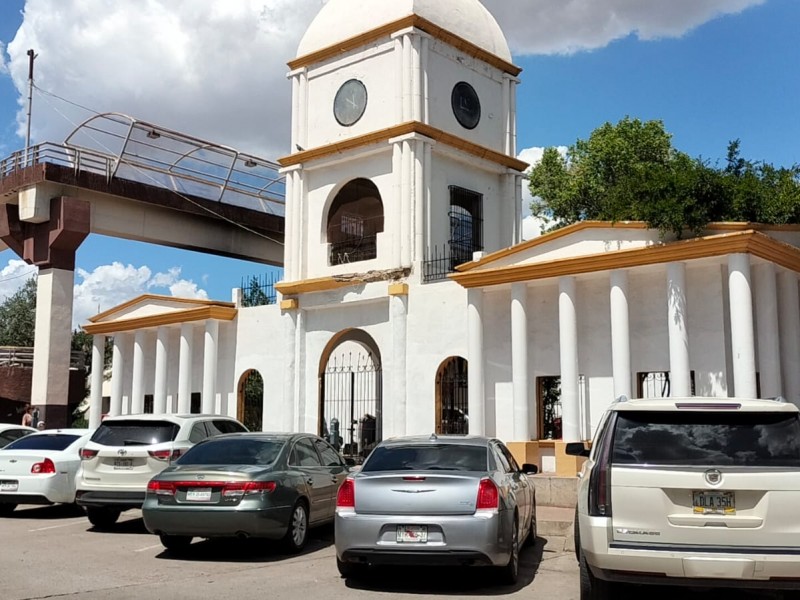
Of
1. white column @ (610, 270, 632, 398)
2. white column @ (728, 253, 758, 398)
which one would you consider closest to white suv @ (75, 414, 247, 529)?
white column @ (610, 270, 632, 398)

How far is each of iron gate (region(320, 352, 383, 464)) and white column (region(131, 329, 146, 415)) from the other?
17.7 feet

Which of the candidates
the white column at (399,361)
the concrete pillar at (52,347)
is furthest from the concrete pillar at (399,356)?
the concrete pillar at (52,347)

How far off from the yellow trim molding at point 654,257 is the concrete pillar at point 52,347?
12.6 meters

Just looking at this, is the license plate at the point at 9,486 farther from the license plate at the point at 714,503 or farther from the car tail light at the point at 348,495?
the license plate at the point at 714,503

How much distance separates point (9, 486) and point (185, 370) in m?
9.62

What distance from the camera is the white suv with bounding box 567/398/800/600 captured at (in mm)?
6645

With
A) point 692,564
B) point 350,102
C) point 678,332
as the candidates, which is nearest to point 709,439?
point 692,564

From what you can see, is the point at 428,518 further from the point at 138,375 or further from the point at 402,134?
the point at 138,375

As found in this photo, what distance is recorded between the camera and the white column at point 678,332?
15.3 m

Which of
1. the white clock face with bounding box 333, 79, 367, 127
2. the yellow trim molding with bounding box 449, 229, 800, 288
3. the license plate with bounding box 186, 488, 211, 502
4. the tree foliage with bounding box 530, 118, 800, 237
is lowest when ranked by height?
the license plate with bounding box 186, 488, 211, 502

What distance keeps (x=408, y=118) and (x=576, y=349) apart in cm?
750

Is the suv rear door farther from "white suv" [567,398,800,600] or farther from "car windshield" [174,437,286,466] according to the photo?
"car windshield" [174,437,286,466]

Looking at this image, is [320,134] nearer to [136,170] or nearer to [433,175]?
[433,175]

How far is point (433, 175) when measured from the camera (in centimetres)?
2144
